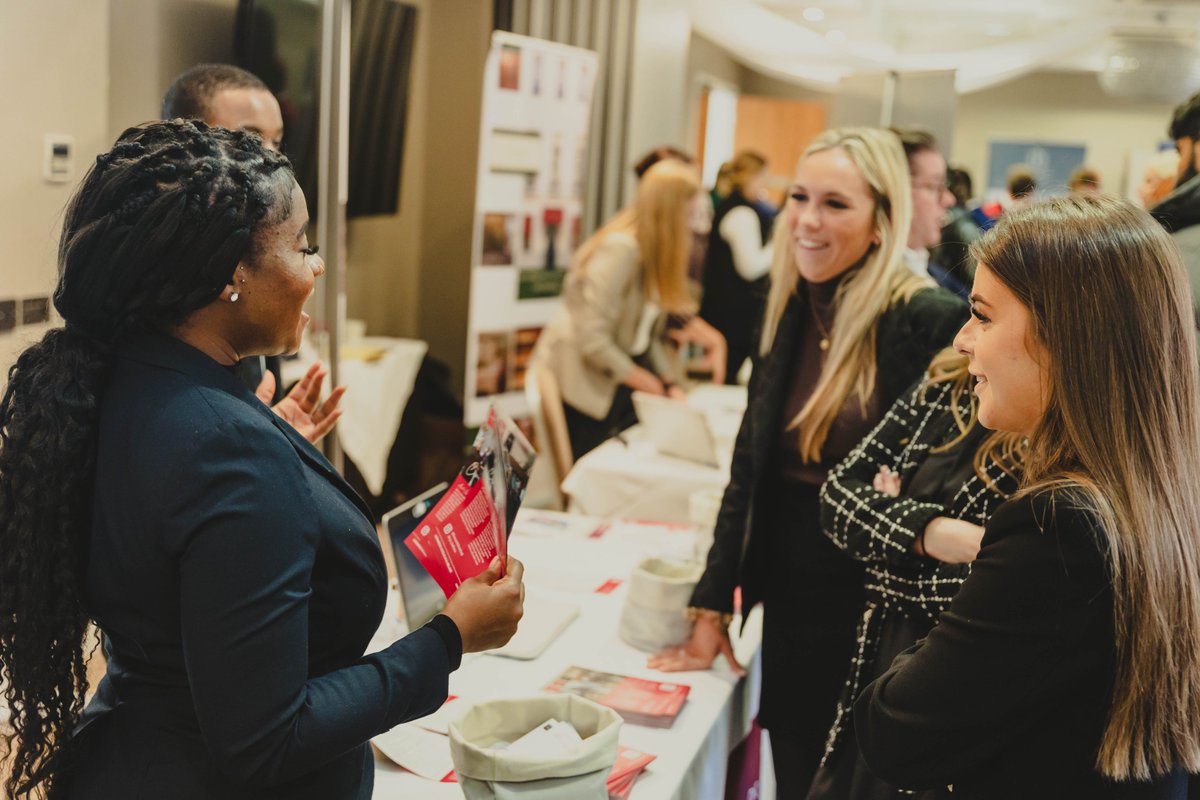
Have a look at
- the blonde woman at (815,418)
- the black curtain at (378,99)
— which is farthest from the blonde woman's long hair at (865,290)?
the black curtain at (378,99)

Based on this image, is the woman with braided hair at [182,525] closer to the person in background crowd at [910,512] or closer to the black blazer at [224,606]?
the black blazer at [224,606]

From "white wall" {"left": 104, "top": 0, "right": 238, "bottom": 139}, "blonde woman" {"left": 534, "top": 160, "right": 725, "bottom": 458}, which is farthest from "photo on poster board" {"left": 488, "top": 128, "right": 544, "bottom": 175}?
"white wall" {"left": 104, "top": 0, "right": 238, "bottom": 139}

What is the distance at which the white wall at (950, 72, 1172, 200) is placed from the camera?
13523 millimetres

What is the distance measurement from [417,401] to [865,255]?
3.87 meters

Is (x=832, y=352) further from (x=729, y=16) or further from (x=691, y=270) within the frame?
(x=729, y=16)

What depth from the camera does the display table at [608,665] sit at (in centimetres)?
155

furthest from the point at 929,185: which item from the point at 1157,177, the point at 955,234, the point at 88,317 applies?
the point at 88,317

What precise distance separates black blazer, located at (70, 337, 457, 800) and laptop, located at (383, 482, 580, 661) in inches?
30.4

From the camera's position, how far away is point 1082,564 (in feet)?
3.23

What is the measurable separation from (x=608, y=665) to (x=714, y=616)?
20 centimetres

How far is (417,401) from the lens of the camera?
5.59 meters

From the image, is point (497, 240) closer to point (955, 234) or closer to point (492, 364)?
point (492, 364)

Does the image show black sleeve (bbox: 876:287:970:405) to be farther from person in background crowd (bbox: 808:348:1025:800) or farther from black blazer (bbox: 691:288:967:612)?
person in background crowd (bbox: 808:348:1025:800)

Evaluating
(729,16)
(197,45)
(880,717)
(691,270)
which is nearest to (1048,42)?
(729,16)
